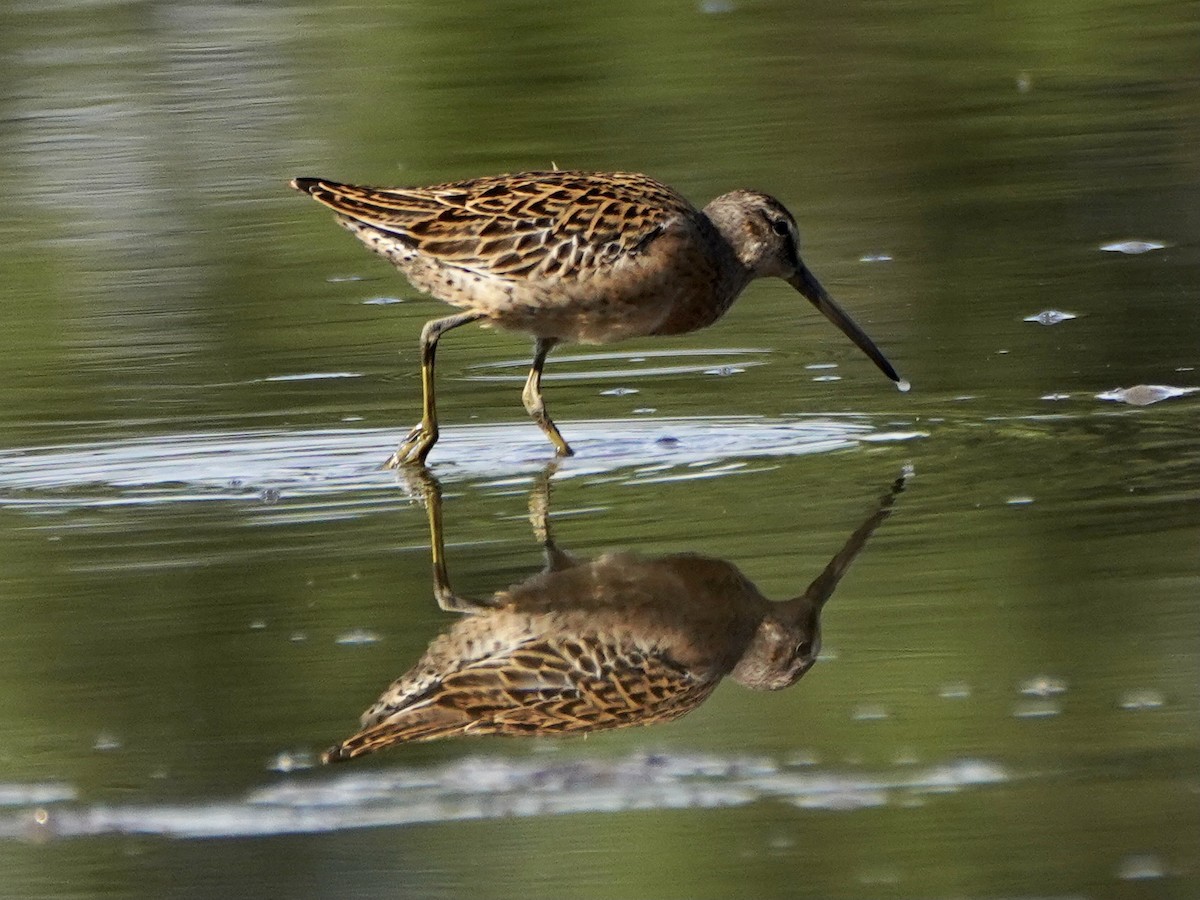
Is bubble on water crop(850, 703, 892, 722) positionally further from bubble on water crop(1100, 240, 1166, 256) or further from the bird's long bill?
bubble on water crop(1100, 240, 1166, 256)

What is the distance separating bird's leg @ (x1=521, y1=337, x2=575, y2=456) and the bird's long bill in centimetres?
101

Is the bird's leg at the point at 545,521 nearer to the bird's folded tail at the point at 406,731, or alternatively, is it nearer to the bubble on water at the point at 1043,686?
the bird's folded tail at the point at 406,731

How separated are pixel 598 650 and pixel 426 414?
2616mm

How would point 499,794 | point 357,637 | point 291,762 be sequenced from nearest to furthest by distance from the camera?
point 499,794, point 291,762, point 357,637

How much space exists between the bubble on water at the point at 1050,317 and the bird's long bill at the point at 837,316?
2.01 feet

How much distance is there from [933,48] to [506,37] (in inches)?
101

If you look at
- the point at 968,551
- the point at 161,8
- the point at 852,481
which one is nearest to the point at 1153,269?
the point at 852,481

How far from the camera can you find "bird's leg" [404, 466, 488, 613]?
6293 mm

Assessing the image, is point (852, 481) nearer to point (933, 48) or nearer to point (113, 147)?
point (113, 147)

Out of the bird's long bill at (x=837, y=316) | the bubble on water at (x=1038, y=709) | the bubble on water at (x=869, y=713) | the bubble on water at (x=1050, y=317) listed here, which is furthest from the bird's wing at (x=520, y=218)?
the bubble on water at (x=1038, y=709)

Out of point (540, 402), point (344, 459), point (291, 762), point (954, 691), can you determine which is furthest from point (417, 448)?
point (954, 691)

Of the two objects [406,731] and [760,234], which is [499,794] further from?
[760,234]

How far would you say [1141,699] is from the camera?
5344 millimetres

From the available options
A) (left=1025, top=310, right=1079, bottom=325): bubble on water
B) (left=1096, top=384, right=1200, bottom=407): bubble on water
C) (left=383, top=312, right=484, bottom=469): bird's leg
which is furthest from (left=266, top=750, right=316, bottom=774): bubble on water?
(left=1025, top=310, right=1079, bottom=325): bubble on water
